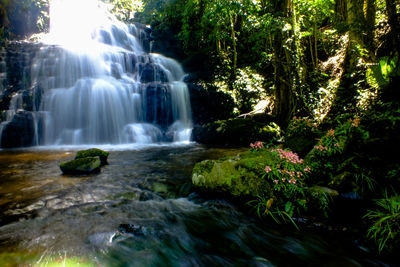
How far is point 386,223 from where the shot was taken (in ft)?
7.09

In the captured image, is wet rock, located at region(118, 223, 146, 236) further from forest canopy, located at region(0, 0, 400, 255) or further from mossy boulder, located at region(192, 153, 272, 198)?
forest canopy, located at region(0, 0, 400, 255)

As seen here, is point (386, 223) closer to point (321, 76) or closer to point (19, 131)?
point (321, 76)

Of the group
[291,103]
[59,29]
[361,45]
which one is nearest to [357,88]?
[361,45]

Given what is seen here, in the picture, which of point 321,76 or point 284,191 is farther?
point 321,76

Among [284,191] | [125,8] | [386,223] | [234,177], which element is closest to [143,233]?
[234,177]

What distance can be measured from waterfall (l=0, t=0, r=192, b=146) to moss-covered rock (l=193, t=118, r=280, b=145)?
2.10 meters

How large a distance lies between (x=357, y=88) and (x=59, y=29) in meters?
29.6

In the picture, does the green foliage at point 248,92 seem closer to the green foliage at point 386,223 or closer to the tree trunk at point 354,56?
the tree trunk at point 354,56

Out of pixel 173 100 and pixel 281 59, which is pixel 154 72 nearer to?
pixel 173 100

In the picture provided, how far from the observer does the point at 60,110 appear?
1115 cm

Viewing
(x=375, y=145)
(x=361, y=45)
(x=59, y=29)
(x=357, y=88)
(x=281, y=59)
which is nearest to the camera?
(x=375, y=145)

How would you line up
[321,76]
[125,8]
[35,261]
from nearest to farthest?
[35,261], [321,76], [125,8]

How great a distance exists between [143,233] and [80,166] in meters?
3.31

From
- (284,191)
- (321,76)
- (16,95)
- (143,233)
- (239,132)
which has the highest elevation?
(321,76)
